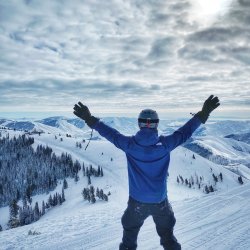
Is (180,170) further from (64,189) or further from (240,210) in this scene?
(240,210)

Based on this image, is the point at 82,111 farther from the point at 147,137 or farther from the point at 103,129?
the point at 147,137

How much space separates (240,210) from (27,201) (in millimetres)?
163332

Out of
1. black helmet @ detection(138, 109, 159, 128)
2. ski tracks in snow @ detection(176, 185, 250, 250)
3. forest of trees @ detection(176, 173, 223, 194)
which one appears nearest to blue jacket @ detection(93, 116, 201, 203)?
black helmet @ detection(138, 109, 159, 128)

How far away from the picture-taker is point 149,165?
6.64 meters

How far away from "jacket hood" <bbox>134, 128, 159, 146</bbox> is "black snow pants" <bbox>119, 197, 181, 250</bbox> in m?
1.38

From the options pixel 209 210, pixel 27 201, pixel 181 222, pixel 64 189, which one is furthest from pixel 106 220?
pixel 27 201

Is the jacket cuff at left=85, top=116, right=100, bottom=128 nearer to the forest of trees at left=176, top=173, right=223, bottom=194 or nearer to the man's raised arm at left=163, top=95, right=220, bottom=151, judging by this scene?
the man's raised arm at left=163, top=95, right=220, bottom=151

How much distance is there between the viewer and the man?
6523mm

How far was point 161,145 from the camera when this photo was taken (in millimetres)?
6484

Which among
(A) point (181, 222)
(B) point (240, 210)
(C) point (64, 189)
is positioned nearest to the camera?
(A) point (181, 222)

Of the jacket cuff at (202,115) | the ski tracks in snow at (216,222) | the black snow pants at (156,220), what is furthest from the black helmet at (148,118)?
the ski tracks in snow at (216,222)

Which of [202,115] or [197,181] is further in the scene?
[197,181]

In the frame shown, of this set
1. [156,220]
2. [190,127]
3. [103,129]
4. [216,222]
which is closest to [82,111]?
[103,129]

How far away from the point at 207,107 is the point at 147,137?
1.58 meters
